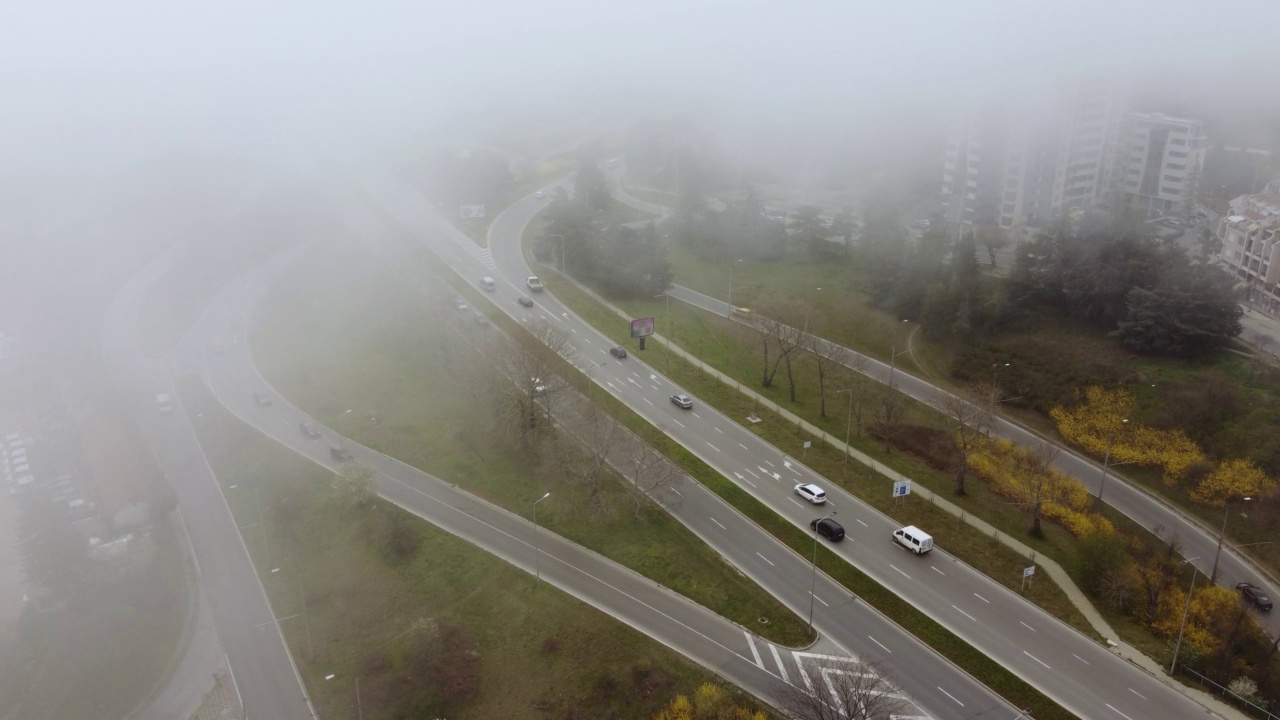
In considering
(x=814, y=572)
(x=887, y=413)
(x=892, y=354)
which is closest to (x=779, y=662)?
(x=814, y=572)

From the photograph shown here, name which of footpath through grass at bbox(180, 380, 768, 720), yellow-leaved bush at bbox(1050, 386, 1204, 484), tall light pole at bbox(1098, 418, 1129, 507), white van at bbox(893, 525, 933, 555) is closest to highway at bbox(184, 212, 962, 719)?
footpath through grass at bbox(180, 380, 768, 720)

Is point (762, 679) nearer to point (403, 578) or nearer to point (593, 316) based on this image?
point (403, 578)

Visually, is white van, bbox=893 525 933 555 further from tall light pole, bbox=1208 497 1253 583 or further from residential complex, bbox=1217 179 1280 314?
residential complex, bbox=1217 179 1280 314

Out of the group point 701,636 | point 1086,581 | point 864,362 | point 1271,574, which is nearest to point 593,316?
point 864,362

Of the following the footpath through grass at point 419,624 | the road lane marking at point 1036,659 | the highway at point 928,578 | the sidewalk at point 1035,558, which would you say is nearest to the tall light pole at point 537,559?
the footpath through grass at point 419,624

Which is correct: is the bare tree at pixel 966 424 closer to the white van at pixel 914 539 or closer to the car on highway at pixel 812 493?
the white van at pixel 914 539
